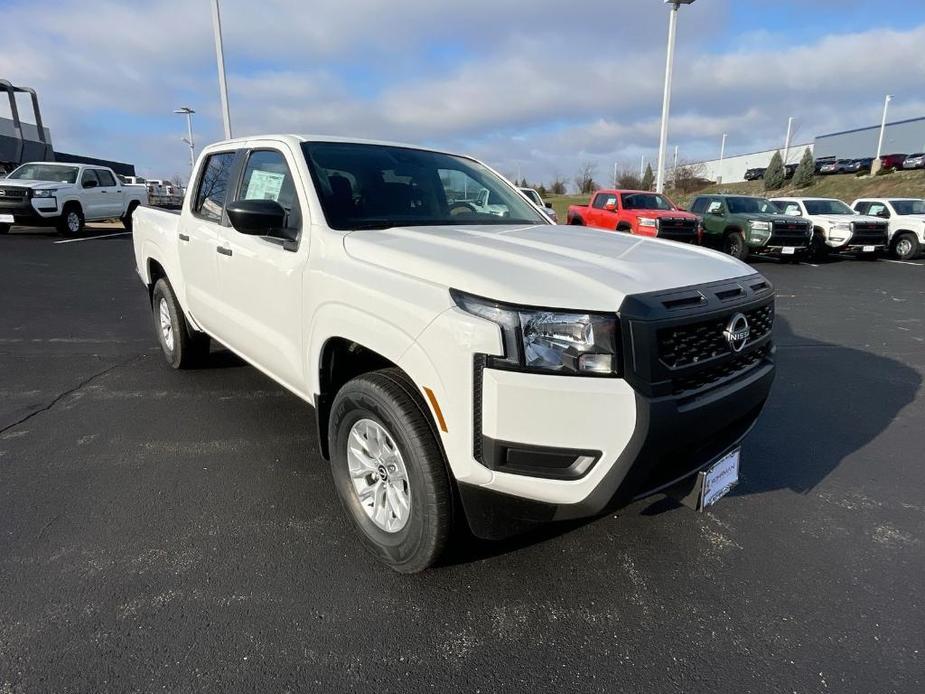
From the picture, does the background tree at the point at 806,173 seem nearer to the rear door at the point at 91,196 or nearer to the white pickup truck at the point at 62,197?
the white pickup truck at the point at 62,197

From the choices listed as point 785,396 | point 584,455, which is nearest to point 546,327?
point 584,455

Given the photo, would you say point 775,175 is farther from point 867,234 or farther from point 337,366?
point 337,366

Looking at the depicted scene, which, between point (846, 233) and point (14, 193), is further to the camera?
point (846, 233)

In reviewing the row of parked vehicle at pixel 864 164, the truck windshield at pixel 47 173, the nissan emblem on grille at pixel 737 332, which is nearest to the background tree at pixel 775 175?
the row of parked vehicle at pixel 864 164

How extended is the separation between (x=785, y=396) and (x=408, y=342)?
12.7 ft

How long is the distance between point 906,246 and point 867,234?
2442 millimetres

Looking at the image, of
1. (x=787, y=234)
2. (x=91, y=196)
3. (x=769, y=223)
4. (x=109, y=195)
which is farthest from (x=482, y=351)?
(x=109, y=195)

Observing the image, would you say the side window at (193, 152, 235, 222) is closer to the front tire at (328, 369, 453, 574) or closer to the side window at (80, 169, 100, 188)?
the front tire at (328, 369, 453, 574)

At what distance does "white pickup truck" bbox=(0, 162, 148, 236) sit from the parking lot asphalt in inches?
480

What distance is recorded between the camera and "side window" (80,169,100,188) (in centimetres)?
1570

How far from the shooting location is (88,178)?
15914mm

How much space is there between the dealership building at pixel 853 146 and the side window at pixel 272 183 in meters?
66.1

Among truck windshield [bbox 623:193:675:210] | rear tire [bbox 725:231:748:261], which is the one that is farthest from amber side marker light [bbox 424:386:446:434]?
rear tire [bbox 725:231:748:261]

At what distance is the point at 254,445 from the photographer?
145 inches
